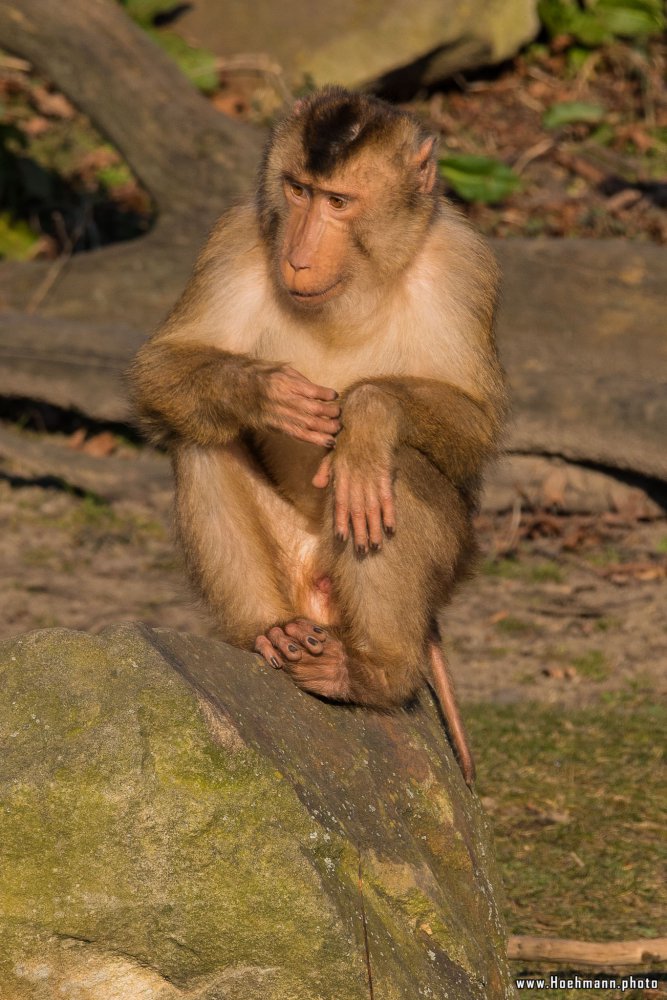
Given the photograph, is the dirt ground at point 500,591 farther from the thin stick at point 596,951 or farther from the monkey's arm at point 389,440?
the monkey's arm at point 389,440

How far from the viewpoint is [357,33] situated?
11898 millimetres

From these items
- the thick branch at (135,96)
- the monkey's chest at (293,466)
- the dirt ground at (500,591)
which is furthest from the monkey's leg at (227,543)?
the thick branch at (135,96)

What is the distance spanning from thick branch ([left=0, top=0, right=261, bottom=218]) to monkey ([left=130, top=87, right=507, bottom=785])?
4.61 m

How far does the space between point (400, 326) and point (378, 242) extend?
0.91 feet

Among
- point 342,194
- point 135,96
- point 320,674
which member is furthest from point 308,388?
point 135,96

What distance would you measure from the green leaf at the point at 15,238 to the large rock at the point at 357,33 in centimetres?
248

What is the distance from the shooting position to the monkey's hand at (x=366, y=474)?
3867 mm

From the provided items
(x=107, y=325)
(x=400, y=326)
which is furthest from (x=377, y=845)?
(x=107, y=325)

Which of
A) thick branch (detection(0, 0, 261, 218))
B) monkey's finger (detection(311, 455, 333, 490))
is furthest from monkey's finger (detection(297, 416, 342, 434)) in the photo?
thick branch (detection(0, 0, 261, 218))

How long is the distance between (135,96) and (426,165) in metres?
5.05

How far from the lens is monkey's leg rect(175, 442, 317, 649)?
425 cm

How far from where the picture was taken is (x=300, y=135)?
422 cm

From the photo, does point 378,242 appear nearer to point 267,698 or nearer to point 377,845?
point 267,698

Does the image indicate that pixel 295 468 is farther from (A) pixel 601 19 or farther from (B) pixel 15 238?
(A) pixel 601 19
